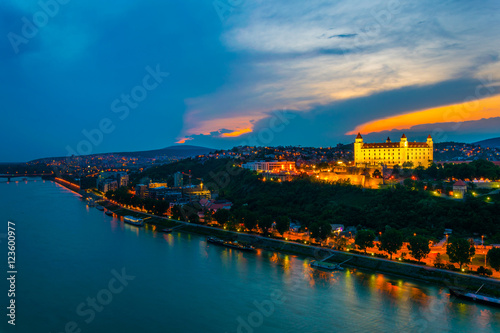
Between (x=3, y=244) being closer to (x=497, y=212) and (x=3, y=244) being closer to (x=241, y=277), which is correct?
(x=241, y=277)

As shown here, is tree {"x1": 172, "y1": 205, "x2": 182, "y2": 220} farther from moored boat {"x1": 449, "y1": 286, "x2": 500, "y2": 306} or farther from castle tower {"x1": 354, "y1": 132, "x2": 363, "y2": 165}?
moored boat {"x1": 449, "y1": 286, "x2": 500, "y2": 306}

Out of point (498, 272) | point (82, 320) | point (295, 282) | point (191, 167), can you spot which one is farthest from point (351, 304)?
point (191, 167)

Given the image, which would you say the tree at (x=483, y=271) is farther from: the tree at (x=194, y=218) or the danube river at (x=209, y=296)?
the tree at (x=194, y=218)

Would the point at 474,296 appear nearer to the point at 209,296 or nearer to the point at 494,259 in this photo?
the point at 494,259

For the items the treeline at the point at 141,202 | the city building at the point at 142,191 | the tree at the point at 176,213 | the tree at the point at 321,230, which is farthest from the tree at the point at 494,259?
the city building at the point at 142,191

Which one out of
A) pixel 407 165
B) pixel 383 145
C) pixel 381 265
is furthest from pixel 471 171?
pixel 381 265

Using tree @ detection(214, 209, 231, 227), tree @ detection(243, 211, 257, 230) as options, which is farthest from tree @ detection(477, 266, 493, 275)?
tree @ detection(214, 209, 231, 227)
